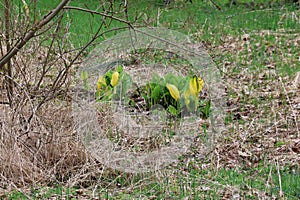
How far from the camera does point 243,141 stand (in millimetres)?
6000

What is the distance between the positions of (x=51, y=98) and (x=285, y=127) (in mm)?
2556

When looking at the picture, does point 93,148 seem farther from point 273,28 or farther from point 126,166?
point 273,28

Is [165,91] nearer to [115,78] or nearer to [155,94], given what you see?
[155,94]

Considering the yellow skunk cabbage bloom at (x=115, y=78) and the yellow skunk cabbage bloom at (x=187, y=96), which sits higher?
the yellow skunk cabbage bloom at (x=115, y=78)

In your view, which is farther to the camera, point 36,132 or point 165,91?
point 165,91

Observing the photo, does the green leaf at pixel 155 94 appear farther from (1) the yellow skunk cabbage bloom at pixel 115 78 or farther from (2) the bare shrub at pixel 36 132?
(2) the bare shrub at pixel 36 132

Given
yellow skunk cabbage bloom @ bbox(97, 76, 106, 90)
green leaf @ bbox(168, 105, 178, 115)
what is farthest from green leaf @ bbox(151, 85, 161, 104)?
yellow skunk cabbage bloom @ bbox(97, 76, 106, 90)

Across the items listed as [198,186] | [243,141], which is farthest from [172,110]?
[198,186]

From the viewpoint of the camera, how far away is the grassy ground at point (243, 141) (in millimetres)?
4734

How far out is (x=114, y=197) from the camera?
4.70 m

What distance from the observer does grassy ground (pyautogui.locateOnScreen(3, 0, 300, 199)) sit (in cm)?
473

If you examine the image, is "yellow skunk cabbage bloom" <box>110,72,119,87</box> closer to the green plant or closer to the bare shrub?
the green plant

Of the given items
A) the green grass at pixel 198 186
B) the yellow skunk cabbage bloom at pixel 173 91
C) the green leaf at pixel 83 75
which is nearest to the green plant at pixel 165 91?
the yellow skunk cabbage bloom at pixel 173 91

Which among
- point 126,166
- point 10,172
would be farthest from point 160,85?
point 10,172
